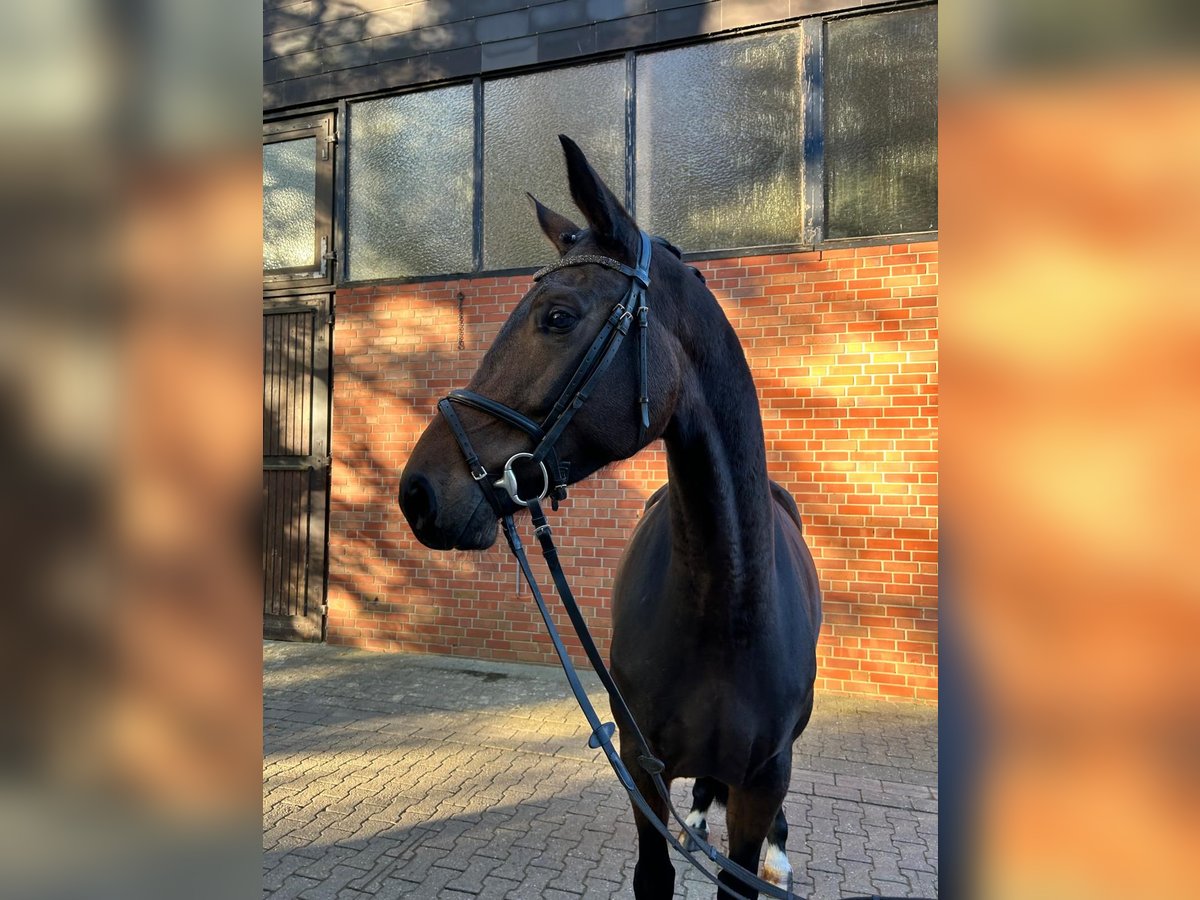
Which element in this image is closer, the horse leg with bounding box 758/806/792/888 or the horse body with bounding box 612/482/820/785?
the horse body with bounding box 612/482/820/785

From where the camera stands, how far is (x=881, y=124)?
5.51 meters

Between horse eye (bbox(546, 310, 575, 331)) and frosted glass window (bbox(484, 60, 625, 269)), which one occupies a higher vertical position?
frosted glass window (bbox(484, 60, 625, 269))

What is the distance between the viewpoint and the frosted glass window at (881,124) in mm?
5422

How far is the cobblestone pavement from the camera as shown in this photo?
3.00 meters

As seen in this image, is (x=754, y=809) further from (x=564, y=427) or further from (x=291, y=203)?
(x=291, y=203)

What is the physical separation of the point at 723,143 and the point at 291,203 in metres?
4.62

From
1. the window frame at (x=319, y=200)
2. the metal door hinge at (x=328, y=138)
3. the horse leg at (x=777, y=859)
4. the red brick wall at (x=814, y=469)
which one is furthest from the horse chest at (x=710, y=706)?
the metal door hinge at (x=328, y=138)

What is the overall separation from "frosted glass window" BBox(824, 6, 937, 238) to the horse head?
14.9ft

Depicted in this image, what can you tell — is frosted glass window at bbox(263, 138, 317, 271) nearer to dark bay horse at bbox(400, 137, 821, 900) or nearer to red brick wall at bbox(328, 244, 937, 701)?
red brick wall at bbox(328, 244, 937, 701)

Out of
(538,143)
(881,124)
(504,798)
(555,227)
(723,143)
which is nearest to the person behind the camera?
(555,227)

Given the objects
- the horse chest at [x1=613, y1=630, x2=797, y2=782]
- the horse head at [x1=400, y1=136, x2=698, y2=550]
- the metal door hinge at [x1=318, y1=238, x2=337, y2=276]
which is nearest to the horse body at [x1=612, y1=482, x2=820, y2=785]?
the horse chest at [x1=613, y1=630, x2=797, y2=782]

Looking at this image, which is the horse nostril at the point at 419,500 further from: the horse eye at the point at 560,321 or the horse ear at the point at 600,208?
the horse ear at the point at 600,208

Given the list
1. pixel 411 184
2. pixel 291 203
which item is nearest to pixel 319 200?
pixel 291 203

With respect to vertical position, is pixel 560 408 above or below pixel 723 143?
below
